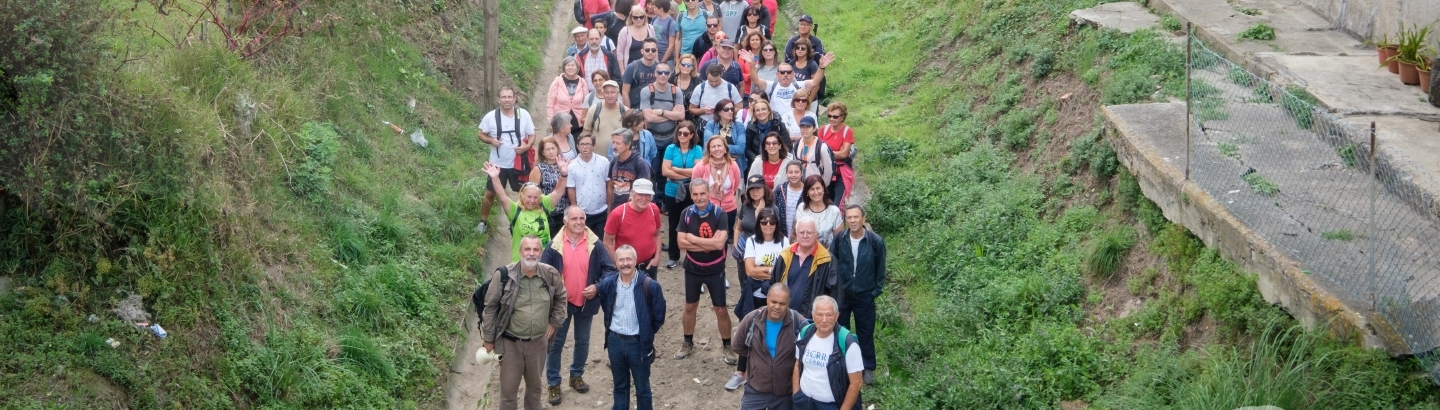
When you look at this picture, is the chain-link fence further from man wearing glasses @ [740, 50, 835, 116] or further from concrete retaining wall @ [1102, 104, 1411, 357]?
man wearing glasses @ [740, 50, 835, 116]

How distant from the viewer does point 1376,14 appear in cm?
1130

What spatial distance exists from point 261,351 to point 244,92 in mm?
3175

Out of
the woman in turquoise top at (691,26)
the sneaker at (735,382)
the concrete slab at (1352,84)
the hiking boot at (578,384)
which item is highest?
the concrete slab at (1352,84)

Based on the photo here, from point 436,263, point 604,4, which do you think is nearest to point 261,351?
point 436,263

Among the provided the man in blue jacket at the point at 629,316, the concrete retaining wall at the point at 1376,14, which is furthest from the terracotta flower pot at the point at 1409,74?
the man in blue jacket at the point at 629,316

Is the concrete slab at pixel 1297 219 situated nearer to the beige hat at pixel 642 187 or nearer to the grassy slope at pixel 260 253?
the beige hat at pixel 642 187

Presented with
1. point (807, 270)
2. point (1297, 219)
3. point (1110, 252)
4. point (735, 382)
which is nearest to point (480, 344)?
point (735, 382)

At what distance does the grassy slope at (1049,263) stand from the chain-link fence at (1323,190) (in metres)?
0.38

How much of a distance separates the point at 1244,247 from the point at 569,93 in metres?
7.24

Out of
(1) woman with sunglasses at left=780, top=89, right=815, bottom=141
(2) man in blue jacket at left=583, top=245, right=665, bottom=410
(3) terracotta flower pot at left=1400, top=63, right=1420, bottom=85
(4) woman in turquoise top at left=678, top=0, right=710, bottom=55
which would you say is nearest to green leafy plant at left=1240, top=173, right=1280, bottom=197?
(3) terracotta flower pot at left=1400, top=63, right=1420, bottom=85

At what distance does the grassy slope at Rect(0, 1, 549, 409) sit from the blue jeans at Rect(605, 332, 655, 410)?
164cm

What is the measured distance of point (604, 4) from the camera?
54.9 ft

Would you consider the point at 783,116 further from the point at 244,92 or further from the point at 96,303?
the point at 96,303

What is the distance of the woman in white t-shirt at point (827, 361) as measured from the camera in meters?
7.61
